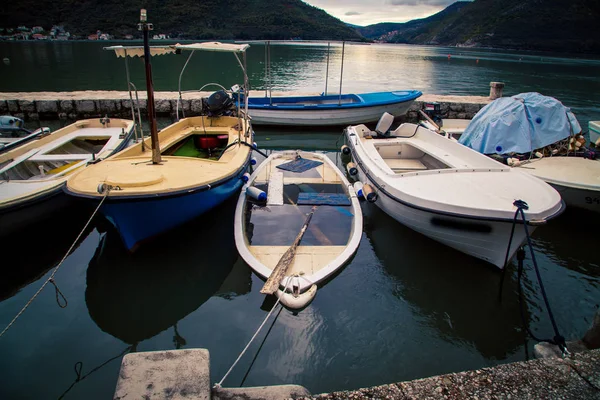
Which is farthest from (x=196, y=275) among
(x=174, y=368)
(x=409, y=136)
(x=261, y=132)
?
(x=261, y=132)

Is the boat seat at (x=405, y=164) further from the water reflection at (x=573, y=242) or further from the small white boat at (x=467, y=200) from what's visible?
the water reflection at (x=573, y=242)

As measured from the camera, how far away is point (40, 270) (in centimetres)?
514

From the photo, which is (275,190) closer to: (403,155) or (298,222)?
(298,222)

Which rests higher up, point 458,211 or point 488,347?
point 458,211

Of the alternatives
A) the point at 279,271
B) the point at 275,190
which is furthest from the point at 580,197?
the point at 279,271

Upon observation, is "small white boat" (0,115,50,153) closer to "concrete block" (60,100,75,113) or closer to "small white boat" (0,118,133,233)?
"small white boat" (0,118,133,233)

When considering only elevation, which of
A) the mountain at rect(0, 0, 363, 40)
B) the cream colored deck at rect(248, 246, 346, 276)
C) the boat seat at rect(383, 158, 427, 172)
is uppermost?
the mountain at rect(0, 0, 363, 40)

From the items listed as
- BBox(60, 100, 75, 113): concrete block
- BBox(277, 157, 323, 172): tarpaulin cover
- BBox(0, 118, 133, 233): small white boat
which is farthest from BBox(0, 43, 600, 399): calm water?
BBox(60, 100, 75, 113): concrete block

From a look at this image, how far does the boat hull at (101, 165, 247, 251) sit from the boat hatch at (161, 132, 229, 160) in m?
2.78

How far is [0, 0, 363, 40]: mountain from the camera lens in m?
86.1

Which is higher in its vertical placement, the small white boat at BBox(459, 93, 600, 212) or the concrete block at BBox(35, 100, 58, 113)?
the small white boat at BBox(459, 93, 600, 212)

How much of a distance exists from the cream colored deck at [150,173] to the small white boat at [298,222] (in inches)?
26.9

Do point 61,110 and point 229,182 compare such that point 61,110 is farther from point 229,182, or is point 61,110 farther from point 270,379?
point 270,379

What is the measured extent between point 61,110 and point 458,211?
15.5 m
